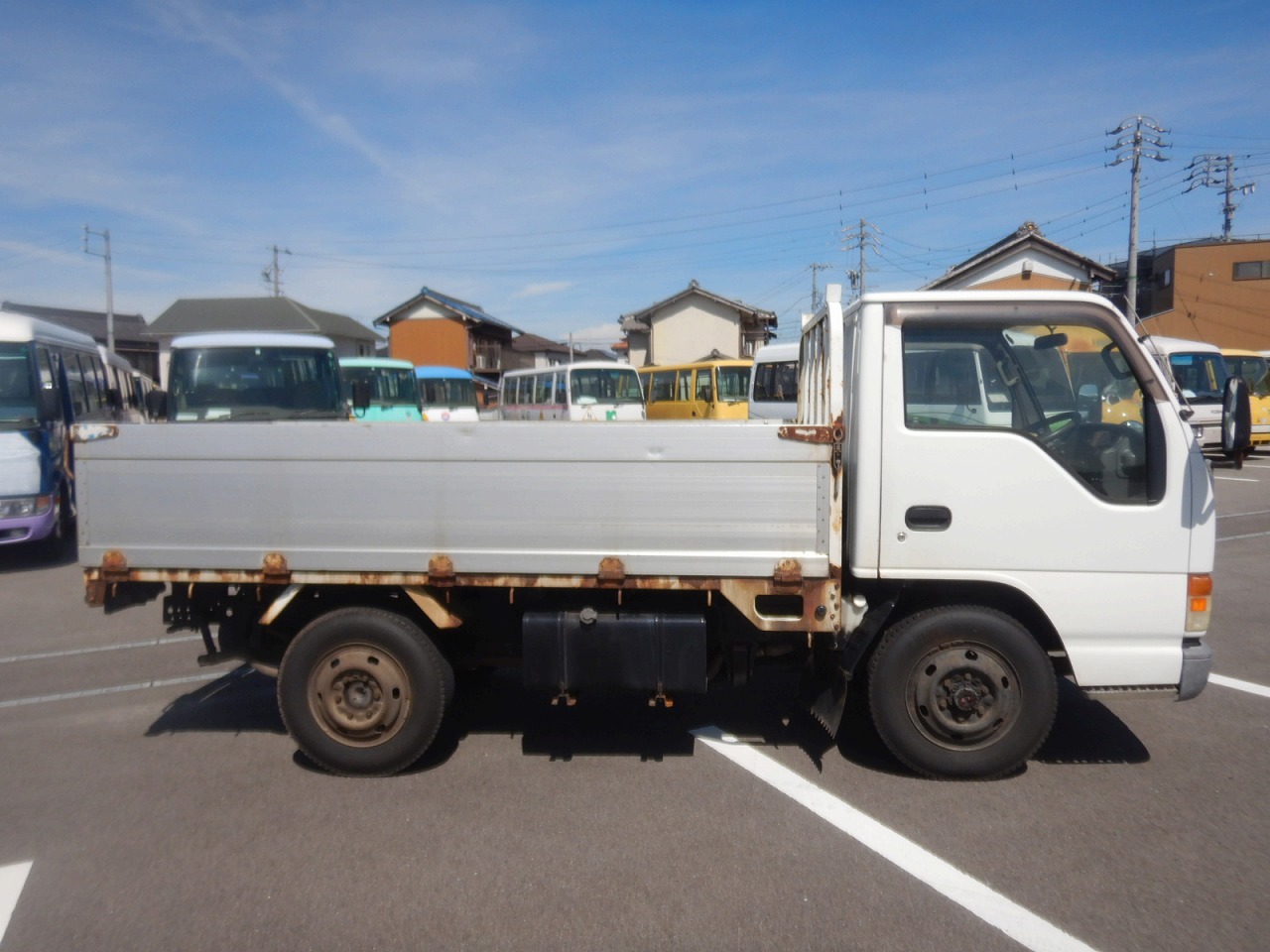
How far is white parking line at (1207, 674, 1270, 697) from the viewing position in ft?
19.3

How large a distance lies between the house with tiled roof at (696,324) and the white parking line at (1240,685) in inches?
1539

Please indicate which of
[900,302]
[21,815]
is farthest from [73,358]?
[900,302]

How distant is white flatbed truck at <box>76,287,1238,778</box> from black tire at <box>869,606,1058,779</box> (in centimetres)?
1

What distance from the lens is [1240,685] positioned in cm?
600

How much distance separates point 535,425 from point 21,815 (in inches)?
117

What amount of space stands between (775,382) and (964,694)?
15244 millimetres

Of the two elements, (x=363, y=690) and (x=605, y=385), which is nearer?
(x=363, y=690)

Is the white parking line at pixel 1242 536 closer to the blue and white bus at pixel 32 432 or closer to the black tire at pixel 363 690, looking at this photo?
the black tire at pixel 363 690

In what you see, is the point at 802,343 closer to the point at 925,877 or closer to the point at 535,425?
the point at 535,425

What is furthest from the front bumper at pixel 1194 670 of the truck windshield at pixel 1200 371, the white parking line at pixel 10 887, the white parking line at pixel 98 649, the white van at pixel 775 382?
the truck windshield at pixel 1200 371

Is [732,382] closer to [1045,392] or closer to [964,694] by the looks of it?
[1045,392]

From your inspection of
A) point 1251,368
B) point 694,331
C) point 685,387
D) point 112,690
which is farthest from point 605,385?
point 694,331

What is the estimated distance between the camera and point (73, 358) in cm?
1257

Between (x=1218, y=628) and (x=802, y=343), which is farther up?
(x=802, y=343)
